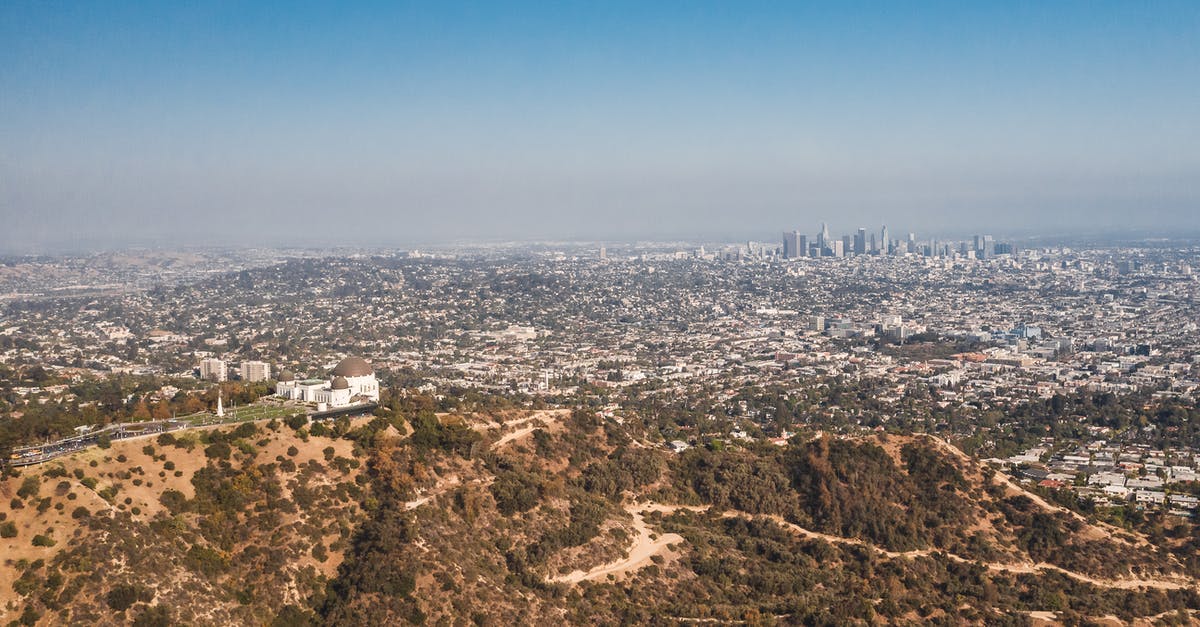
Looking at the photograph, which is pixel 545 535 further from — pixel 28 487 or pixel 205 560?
pixel 28 487

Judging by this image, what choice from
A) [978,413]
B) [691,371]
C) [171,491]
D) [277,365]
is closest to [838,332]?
[691,371]

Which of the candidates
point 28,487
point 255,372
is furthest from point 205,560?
point 255,372

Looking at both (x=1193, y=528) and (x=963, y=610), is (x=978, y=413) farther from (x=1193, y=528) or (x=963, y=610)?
(x=963, y=610)

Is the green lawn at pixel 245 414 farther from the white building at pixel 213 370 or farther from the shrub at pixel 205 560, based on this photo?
the white building at pixel 213 370

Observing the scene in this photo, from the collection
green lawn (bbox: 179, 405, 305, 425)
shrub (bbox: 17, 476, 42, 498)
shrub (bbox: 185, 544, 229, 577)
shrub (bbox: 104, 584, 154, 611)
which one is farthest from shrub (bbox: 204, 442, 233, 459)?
shrub (bbox: 104, 584, 154, 611)

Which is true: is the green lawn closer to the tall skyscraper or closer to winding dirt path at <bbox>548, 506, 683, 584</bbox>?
winding dirt path at <bbox>548, 506, 683, 584</bbox>

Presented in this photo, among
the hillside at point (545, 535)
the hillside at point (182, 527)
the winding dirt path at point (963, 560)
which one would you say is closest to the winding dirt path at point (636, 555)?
the hillside at point (545, 535)
